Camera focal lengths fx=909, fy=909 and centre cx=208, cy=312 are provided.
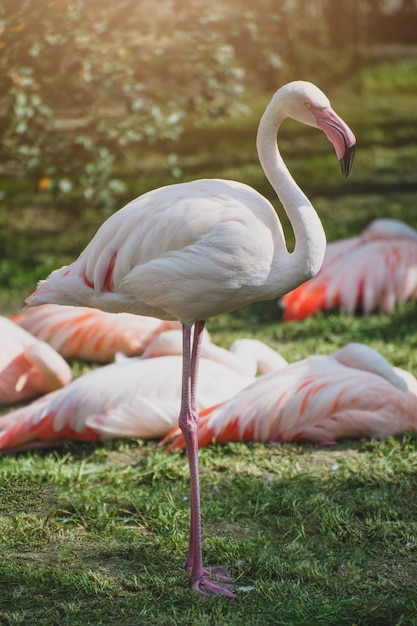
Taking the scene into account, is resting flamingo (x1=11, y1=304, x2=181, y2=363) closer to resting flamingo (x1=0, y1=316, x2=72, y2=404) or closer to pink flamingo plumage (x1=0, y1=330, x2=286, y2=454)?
resting flamingo (x1=0, y1=316, x2=72, y2=404)

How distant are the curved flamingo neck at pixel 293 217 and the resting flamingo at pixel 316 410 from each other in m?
1.07

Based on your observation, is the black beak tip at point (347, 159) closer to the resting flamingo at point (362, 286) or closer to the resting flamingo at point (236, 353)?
the resting flamingo at point (236, 353)

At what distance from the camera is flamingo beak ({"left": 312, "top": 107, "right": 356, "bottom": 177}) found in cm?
283

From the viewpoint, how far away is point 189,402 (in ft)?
10.1

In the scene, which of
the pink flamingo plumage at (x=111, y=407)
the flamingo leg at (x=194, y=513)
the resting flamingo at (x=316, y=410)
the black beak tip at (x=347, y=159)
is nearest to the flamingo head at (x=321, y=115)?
the black beak tip at (x=347, y=159)

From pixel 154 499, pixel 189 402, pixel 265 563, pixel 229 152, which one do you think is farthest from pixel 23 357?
pixel 229 152

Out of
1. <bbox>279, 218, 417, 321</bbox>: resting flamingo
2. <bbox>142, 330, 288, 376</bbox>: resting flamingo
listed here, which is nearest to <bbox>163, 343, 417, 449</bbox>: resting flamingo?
<bbox>142, 330, 288, 376</bbox>: resting flamingo

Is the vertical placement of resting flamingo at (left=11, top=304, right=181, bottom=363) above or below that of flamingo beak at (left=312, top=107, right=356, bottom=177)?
below

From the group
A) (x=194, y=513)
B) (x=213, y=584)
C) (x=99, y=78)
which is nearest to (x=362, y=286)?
(x=99, y=78)

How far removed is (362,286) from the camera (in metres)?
5.45

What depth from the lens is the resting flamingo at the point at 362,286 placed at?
5.45m

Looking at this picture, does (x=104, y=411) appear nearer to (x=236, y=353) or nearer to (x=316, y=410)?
(x=236, y=353)

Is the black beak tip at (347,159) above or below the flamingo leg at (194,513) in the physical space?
above

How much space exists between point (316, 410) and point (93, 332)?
59.6 inches
